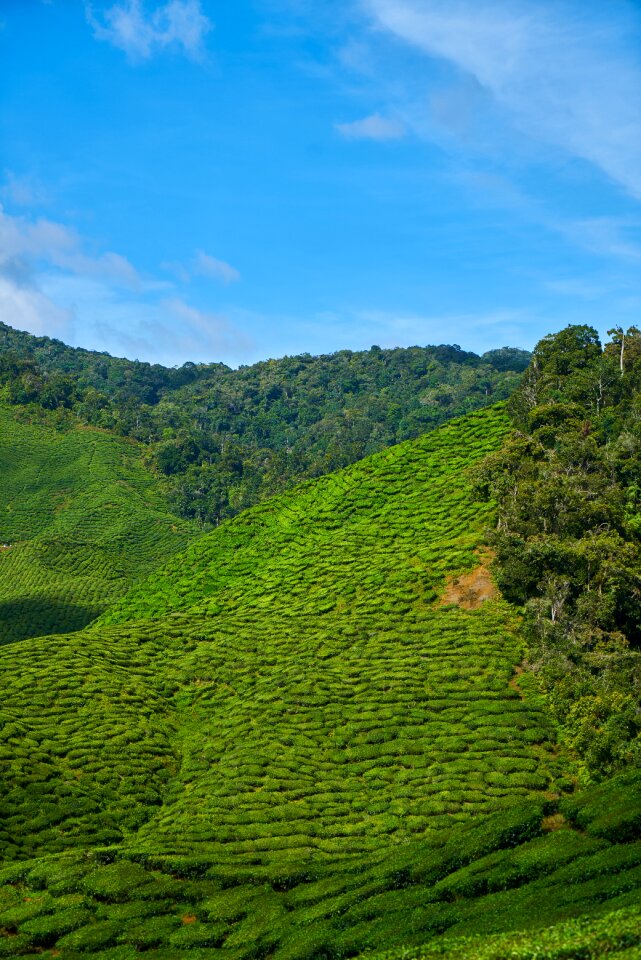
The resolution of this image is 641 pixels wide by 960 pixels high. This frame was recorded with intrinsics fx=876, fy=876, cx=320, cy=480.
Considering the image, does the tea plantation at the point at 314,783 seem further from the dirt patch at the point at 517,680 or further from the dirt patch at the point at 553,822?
the dirt patch at the point at 517,680

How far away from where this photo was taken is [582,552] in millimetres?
56844

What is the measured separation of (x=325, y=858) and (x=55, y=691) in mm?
26921

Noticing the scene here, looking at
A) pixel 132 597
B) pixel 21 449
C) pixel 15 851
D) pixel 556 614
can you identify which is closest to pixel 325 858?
pixel 15 851

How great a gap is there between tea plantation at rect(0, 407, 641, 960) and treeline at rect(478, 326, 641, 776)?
2.20m

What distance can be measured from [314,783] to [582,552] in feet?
76.5

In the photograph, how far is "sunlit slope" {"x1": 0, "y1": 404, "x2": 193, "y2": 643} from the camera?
114 m

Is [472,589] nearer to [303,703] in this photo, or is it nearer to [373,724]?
[303,703]

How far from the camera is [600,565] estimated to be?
56.1 m

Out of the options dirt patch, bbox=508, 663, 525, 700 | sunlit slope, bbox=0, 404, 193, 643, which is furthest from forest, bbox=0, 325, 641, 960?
sunlit slope, bbox=0, 404, 193, 643

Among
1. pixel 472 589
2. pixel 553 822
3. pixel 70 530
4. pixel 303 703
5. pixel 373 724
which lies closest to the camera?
pixel 553 822

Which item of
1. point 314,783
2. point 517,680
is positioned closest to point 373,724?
point 314,783

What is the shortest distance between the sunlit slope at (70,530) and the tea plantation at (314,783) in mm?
33237

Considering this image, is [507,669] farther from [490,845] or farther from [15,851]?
[15,851]

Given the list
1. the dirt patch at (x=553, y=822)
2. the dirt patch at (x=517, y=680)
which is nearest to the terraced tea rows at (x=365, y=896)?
the dirt patch at (x=553, y=822)
